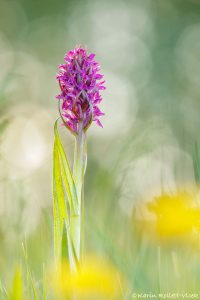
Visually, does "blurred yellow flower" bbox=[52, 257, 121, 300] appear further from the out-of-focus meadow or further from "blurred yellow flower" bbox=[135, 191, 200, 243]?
"blurred yellow flower" bbox=[135, 191, 200, 243]

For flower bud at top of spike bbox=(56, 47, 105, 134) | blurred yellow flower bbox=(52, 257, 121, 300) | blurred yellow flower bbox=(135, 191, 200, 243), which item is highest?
flower bud at top of spike bbox=(56, 47, 105, 134)

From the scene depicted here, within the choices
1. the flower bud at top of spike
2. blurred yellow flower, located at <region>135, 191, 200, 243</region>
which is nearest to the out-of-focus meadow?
blurred yellow flower, located at <region>135, 191, 200, 243</region>

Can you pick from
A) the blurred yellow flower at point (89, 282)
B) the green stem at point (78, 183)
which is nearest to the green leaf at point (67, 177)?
the green stem at point (78, 183)

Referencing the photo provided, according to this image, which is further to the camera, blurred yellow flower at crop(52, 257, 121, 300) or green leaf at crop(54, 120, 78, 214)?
green leaf at crop(54, 120, 78, 214)

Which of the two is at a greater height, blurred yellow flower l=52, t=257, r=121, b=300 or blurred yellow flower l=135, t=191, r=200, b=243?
blurred yellow flower l=135, t=191, r=200, b=243

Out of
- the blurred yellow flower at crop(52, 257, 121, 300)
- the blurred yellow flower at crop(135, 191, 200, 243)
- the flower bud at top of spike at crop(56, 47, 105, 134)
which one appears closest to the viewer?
the blurred yellow flower at crop(52, 257, 121, 300)

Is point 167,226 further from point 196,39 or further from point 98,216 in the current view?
point 196,39

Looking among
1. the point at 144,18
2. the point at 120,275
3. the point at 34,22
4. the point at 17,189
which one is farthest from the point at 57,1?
the point at 120,275
